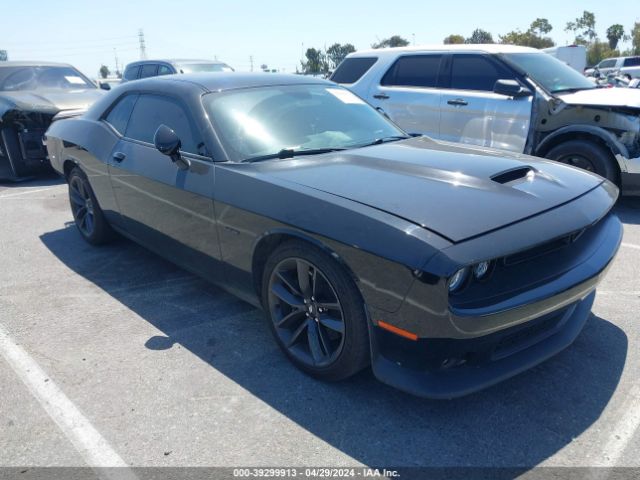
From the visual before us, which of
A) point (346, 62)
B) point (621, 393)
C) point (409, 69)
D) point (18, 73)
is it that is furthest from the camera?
point (18, 73)

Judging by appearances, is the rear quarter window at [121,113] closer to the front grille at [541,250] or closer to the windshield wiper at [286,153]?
the windshield wiper at [286,153]

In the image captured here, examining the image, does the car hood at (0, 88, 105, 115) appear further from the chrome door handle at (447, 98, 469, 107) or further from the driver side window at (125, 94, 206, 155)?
the chrome door handle at (447, 98, 469, 107)

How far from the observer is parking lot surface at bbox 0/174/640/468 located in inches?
88.2

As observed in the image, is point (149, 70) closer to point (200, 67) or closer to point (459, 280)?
point (200, 67)

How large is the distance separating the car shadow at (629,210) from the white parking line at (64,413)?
16.8 feet

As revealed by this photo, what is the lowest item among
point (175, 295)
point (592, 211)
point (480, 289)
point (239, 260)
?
point (175, 295)

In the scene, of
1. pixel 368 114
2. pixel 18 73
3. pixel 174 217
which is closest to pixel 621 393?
pixel 368 114

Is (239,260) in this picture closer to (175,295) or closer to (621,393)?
(175,295)

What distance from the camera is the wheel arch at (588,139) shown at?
527 centimetres

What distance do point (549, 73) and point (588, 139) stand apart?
110cm

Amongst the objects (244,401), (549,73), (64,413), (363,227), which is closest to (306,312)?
(244,401)

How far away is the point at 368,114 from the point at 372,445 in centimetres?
247

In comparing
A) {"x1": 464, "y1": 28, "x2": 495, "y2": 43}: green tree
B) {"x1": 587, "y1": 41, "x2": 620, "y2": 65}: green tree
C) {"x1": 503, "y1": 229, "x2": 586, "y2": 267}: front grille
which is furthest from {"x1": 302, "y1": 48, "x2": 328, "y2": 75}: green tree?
{"x1": 503, "y1": 229, "x2": 586, "y2": 267}: front grille

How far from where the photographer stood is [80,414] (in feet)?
8.40
